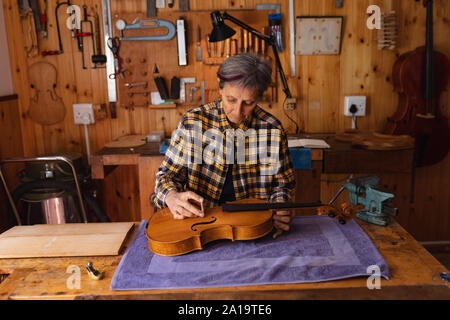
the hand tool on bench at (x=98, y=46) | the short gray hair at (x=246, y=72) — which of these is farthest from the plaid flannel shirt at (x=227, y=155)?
the hand tool on bench at (x=98, y=46)

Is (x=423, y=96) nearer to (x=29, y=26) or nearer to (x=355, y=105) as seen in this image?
(x=355, y=105)

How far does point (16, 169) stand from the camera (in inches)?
120

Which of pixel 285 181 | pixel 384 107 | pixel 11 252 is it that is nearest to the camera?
→ pixel 11 252

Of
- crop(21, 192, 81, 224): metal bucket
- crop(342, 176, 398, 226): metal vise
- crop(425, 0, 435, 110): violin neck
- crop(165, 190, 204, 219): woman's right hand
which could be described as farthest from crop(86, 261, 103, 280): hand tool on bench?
crop(425, 0, 435, 110): violin neck

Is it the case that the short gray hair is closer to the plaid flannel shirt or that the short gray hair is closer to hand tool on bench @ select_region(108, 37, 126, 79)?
the plaid flannel shirt

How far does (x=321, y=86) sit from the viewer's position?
316cm

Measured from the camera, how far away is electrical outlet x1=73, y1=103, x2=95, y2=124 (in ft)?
10.3

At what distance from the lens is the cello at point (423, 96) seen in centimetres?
285

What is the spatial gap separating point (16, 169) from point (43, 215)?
57cm

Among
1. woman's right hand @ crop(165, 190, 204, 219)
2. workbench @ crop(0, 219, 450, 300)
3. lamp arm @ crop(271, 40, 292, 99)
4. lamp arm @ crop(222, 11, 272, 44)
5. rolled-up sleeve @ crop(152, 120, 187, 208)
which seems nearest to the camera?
workbench @ crop(0, 219, 450, 300)

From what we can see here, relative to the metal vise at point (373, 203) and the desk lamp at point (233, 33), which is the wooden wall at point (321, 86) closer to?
the desk lamp at point (233, 33)

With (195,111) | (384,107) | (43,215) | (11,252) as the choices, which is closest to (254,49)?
(384,107)

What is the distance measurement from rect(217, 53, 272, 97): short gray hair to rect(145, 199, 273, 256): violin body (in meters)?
0.52

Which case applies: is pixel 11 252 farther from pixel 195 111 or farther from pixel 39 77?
pixel 39 77
